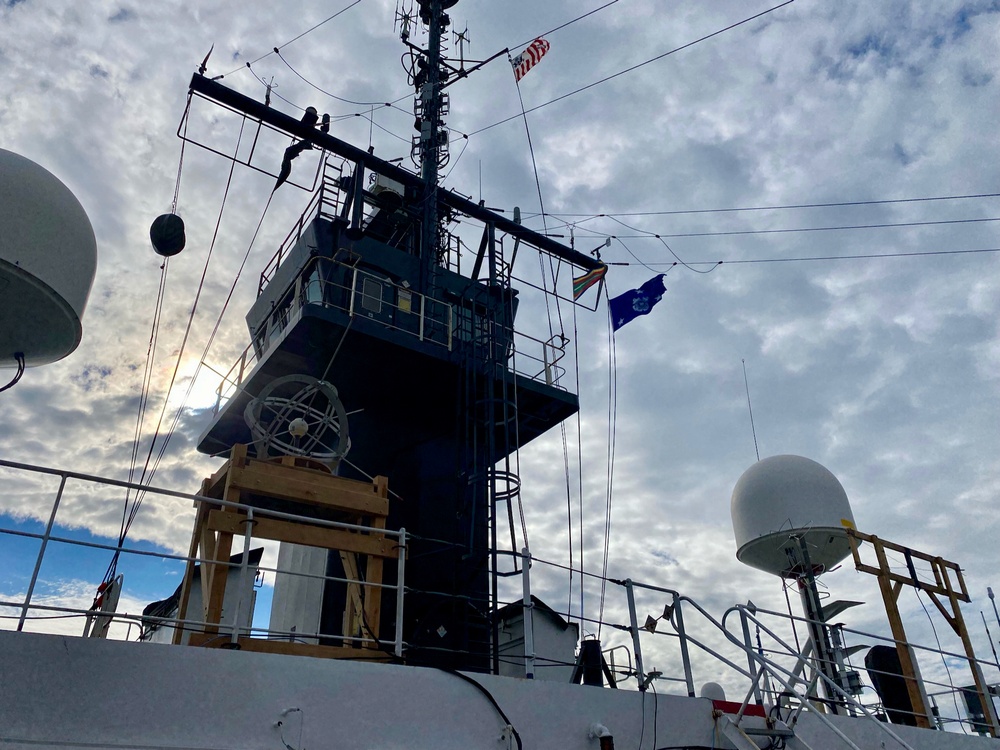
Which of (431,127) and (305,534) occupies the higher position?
(431,127)

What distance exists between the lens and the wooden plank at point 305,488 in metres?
7.91

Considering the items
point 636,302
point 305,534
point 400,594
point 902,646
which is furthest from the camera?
point 636,302

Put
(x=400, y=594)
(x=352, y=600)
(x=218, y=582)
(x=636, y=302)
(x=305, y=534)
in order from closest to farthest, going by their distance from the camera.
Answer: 1. (x=400, y=594)
2. (x=218, y=582)
3. (x=305, y=534)
4. (x=352, y=600)
5. (x=636, y=302)

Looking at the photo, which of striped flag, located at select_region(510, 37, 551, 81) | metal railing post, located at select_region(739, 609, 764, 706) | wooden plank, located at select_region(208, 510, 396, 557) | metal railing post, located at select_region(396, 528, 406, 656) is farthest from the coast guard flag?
metal railing post, located at select_region(396, 528, 406, 656)

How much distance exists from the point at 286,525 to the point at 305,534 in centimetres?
22

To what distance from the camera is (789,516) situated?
1394 centimetres

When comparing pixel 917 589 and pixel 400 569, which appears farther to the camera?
pixel 917 589

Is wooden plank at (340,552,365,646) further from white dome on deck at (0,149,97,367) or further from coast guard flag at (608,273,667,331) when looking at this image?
coast guard flag at (608,273,667,331)

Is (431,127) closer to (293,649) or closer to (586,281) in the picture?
(586,281)

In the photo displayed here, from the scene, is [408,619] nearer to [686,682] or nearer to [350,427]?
[350,427]

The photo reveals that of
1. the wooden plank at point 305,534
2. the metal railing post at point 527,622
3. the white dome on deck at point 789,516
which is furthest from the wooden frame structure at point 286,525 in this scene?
the white dome on deck at point 789,516

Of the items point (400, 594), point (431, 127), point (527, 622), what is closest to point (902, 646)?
point (527, 622)

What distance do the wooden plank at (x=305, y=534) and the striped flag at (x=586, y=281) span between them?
10.8 meters

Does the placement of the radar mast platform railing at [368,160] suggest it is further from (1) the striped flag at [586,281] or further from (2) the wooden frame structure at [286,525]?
(2) the wooden frame structure at [286,525]
